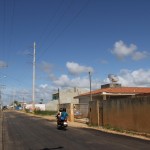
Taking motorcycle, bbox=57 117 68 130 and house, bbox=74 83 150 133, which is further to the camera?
motorcycle, bbox=57 117 68 130

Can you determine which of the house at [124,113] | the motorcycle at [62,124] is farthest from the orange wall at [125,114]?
the motorcycle at [62,124]

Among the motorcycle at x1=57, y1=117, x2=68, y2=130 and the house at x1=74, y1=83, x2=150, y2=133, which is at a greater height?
the house at x1=74, y1=83, x2=150, y2=133

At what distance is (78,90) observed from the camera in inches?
3743

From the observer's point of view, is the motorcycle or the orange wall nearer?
the orange wall

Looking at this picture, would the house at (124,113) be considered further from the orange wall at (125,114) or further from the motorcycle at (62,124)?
the motorcycle at (62,124)

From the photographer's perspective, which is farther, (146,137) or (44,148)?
(146,137)

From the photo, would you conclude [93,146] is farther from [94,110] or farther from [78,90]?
[78,90]

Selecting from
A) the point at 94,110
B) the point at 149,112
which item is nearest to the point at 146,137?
the point at 149,112

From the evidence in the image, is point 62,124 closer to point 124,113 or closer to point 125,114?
A: point 124,113

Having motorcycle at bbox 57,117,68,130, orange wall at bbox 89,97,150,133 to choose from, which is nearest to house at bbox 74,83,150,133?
orange wall at bbox 89,97,150,133

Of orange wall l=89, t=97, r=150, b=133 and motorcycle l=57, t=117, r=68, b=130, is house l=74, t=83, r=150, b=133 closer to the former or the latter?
orange wall l=89, t=97, r=150, b=133

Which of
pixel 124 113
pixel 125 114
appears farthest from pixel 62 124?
pixel 125 114

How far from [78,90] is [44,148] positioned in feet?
257

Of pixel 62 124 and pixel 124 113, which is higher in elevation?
pixel 124 113
